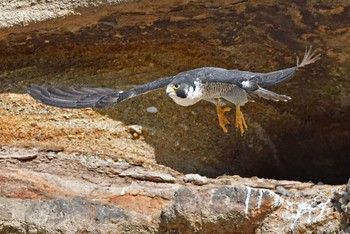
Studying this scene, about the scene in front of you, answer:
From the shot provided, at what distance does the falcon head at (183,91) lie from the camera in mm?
5707

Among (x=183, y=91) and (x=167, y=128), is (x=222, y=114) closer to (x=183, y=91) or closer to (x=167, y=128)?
(x=167, y=128)

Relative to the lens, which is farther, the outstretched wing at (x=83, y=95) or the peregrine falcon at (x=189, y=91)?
the outstretched wing at (x=83, y=95)

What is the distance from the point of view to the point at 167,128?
651cm

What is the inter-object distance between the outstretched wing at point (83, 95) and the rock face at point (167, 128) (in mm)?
334

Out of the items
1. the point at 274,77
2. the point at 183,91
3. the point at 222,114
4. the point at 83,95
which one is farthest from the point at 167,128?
the point at 274,77

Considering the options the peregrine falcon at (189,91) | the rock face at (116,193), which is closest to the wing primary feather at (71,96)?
the peregrine falcon at (189,91)

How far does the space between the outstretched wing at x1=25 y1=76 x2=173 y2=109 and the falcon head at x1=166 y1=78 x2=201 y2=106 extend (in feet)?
0.38

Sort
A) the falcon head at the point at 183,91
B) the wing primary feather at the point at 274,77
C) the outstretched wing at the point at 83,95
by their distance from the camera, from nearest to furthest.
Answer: the wing primary feather at the point at 274,77
the falcon head at the point at 183,91
the outstretched wing at the point at 83,95

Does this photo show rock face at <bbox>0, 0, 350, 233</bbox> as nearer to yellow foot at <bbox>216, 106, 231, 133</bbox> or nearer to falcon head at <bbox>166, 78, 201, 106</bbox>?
yellow foot at <bbox>216, 106, 231, 133</bbox>

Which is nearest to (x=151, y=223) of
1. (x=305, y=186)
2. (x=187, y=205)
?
(x=187, y=205)

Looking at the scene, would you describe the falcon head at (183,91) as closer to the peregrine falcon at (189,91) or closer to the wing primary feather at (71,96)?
the peregrine falcon at (189,91)

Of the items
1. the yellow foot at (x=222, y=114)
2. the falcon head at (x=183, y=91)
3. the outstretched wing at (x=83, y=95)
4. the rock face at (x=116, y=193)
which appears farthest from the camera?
the yellow foot at (x=222, y=114)

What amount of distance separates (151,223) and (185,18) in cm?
154

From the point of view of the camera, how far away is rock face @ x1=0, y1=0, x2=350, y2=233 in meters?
5.56
